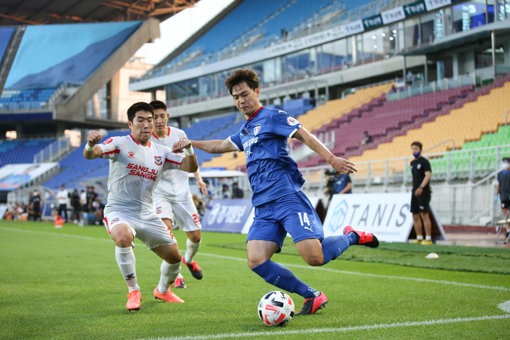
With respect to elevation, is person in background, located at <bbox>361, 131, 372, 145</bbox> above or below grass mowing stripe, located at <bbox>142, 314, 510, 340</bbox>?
above

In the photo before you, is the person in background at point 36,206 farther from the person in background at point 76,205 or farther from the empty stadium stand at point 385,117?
the empty stadium stand at point 385,117

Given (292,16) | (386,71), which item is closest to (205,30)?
(292,16)

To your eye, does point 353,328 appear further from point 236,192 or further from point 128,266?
point 236,192

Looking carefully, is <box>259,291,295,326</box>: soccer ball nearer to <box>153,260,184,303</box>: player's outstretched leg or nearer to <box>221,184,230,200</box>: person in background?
<box>153,260,184,303</box>: player's outstretched leg

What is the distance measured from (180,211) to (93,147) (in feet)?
8.87

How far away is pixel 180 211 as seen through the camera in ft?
27.1

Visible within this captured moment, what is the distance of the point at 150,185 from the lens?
631 centimetres

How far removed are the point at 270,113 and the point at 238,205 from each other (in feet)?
52.0

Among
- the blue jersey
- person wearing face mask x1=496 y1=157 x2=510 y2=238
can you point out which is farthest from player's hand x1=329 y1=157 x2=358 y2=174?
person wearing face mask x1=496 y1=157 x2=510 y2=238

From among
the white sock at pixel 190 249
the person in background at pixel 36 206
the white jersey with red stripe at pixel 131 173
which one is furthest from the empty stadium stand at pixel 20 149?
the white jersey with red stripe at pixel 131 173

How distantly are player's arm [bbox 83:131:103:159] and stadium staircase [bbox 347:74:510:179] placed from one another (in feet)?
53.8

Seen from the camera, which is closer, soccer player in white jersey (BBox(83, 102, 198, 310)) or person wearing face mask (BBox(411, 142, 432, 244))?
soccer player in white jersey (BBox(83, 102, 198, 310))

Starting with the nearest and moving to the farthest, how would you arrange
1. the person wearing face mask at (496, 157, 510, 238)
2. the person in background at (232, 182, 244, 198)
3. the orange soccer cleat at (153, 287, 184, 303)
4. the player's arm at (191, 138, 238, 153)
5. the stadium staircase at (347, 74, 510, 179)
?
the player's arm at (191, 138, 238, 153)
the orange soccer cleat at (153, 287, 184, 303)
the person wearing face mask at (496, 157, 510, 238)
the stadium staircase at (347, 74, 510, 179)
the person in background at (232, 182, 244, 198)

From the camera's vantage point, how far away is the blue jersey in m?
5.32
